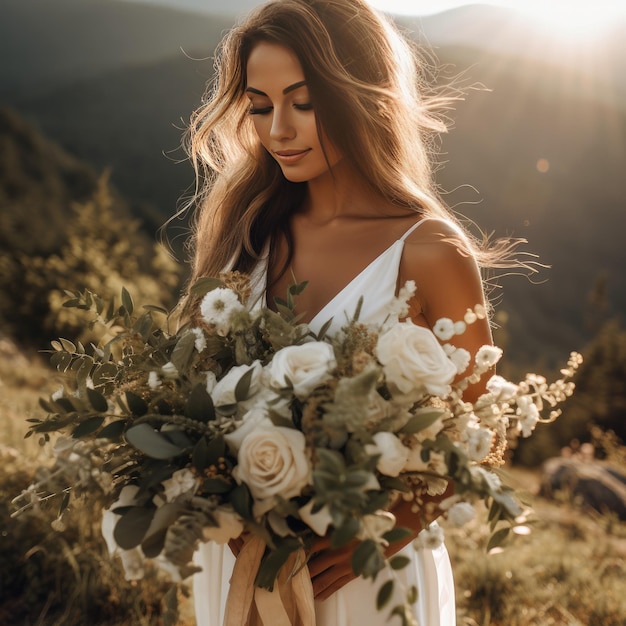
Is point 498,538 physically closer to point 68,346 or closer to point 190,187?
point 68,346

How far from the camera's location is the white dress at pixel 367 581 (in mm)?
1736

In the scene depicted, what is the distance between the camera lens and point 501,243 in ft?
7.23

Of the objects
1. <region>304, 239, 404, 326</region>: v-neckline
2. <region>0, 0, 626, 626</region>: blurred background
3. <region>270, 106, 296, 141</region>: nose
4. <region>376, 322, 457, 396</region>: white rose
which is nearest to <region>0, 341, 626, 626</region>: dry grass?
<region>0, 0, 626, 626</region>: blurred background

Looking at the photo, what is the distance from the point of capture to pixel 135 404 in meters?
1.35

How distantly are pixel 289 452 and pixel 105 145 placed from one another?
27.3 metres

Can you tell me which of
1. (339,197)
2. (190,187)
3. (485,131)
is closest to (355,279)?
(339,197)

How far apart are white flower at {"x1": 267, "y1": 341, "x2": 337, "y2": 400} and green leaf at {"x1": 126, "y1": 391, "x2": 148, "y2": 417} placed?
0.27m

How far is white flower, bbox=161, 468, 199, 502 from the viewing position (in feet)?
4.05

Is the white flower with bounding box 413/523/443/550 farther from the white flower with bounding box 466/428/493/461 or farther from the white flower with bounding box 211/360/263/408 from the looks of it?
the white flower with bounding box 211/360/263/408

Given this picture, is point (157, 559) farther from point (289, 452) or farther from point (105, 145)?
point (105, 145)

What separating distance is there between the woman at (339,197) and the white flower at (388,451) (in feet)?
1.56

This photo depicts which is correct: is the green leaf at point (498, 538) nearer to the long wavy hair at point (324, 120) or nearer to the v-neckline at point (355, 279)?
the v-neckline at point (355, 279)

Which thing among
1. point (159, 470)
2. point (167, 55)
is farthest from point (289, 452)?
point (167, 55)

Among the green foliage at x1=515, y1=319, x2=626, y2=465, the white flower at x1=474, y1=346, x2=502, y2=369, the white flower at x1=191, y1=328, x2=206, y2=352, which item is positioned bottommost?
the green foliage at x1=515, y1=319, x2=626, y2=465
